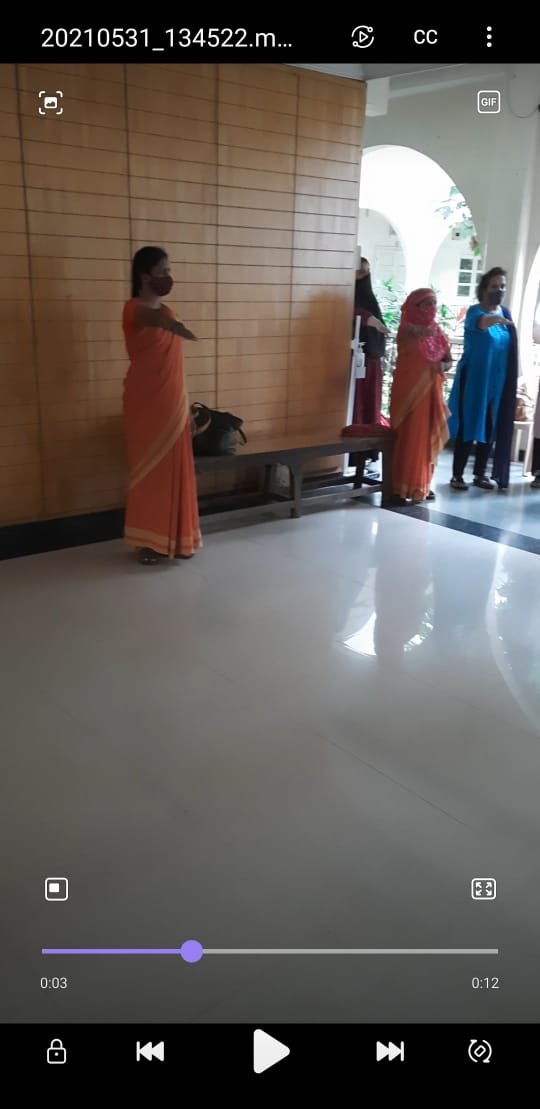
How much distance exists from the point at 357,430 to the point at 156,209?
1748mm

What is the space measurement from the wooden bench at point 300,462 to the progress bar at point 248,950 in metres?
2.80

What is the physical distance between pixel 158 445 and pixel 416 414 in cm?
190

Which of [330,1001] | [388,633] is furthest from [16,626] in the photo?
[330,1001]

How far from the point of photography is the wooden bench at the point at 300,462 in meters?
4.36

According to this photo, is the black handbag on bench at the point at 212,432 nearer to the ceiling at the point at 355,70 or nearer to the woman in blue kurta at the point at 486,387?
the woman in blue kurta at the point at 486,387

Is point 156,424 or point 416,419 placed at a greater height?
point 156,424

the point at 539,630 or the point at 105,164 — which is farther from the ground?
the point at 105,164

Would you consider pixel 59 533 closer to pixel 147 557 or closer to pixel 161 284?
pixel 147 557

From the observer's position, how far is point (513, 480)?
229 inches

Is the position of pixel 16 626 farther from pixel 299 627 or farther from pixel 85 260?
pixel 85 260

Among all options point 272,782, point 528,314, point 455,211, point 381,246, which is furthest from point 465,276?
point 272,782

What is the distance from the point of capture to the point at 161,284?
3650 mm
